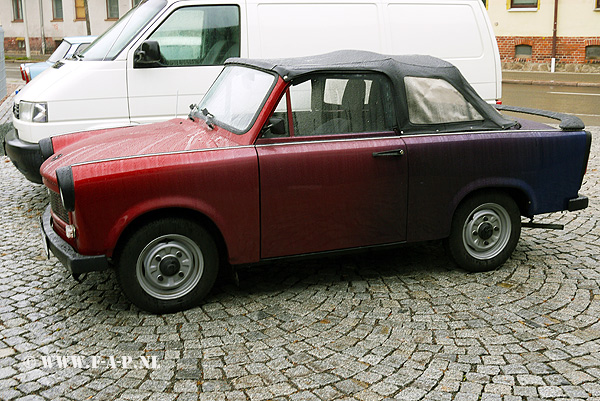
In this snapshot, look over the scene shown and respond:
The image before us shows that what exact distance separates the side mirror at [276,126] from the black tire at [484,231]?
159cm

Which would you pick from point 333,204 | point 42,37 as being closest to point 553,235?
point 333,204

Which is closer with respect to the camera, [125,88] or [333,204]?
[333,204]

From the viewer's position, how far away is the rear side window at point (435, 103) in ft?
18.0

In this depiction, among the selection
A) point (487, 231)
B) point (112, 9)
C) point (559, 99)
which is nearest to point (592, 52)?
point (559, 99)

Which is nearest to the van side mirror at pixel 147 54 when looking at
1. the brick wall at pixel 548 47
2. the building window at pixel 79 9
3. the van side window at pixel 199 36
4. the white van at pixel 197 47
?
the white van at pixel 197 47

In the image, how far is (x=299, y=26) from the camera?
804 cm

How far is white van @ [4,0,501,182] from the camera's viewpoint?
760cm

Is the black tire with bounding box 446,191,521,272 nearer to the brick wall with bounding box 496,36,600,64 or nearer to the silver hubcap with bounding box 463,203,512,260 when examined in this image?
the silver hubcap with bounding box 463,203,512,260

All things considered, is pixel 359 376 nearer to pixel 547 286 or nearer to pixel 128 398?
pixel 128 398

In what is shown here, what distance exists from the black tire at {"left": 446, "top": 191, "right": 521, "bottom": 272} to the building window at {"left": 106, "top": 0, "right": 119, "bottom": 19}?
39.2 meters

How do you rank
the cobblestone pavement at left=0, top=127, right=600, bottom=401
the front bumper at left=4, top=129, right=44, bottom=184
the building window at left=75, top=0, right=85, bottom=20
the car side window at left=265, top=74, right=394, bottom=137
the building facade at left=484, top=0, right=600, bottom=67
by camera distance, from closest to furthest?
the cobblestone pavement at left=0, top=127, right=600, bottom=401 < the car side window at left=265, top=74, right=394, bottom=137 < the front bumper at left=4, top=129, right=44, bottom=184 < the building facade at left=484, top=0, right=600, bottom=67 < the building window at left=75, top=0, right=85, bottom=20

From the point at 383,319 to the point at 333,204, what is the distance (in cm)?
91

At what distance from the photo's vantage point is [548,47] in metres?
28.0

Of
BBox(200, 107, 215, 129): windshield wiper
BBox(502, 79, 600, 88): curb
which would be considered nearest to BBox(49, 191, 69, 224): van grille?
BBox(200, 107, 215, 129): windshield wiper
